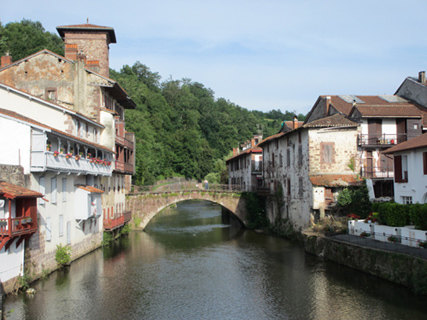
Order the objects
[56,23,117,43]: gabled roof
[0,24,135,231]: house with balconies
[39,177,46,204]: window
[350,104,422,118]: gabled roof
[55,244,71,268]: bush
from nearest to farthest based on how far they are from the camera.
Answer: [39,177,46,204]: window < [55,244,71,268]: bush < [0,24,135,231]: house with balconies < [350,104,422,118]: gabled roof < [56,23,117,43]: gabled roof

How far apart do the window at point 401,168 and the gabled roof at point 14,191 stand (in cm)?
2229

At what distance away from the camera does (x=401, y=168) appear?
30.3m

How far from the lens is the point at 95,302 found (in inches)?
886

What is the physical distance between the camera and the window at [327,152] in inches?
1526

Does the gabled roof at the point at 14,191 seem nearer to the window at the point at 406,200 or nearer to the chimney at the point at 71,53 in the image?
the chimney at the point at 71,53

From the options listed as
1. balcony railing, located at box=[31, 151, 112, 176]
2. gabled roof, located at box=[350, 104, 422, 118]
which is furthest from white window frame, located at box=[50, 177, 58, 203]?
gabled roof, located at box=[350, 104, 422, 118]

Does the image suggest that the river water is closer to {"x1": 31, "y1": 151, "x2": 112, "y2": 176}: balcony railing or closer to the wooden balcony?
{"x1": 31, "y1": 151, "x2": 112, "y2": 176}: balcony railing

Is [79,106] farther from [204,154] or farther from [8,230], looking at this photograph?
[204,154]

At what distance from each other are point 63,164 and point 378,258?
1860cm

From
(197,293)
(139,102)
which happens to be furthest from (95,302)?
(139,102)

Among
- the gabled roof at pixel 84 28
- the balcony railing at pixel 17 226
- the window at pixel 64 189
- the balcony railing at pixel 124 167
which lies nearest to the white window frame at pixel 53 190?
the window at pixel 64 189

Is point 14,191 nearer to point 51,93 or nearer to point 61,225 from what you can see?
point 61,225

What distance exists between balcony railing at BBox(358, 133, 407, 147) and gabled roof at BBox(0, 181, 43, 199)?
2728 cm

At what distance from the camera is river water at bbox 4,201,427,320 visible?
2086 cm
